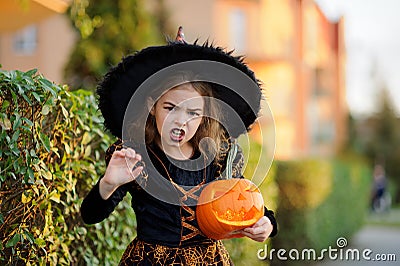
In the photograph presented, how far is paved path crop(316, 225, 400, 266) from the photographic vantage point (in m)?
10.3

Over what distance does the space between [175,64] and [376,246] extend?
1086 centimetres

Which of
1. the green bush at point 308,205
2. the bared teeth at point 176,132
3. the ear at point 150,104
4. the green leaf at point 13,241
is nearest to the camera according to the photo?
the bared teeth at point 176,132

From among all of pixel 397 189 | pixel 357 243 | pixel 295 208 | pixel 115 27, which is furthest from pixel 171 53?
pixel 397 189

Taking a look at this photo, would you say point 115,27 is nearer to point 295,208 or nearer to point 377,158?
point 295,208

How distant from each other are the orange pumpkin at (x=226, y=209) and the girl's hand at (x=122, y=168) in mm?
360

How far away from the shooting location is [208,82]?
3.41 meters

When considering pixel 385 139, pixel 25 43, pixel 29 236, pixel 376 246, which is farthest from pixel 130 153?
pixel 385 139

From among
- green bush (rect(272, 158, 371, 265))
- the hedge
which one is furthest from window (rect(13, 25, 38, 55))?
the hedge

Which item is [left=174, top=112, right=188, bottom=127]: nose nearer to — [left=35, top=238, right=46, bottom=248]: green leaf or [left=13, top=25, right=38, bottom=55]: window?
[left=35, top=238, right=46, bottom=248]: green leaf

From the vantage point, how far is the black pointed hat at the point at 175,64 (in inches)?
130

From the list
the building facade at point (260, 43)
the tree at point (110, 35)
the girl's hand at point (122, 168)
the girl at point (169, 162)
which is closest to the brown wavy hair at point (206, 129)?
the girl at point (169, 162)

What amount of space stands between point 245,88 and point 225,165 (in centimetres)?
37

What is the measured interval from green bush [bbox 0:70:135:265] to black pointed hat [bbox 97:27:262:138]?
0.38m

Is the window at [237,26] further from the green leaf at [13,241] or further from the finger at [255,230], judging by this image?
the finger at [255,230]
